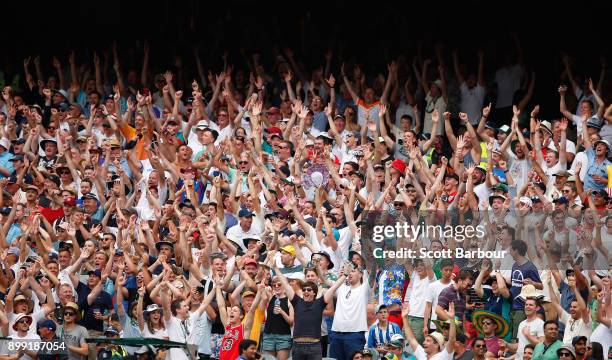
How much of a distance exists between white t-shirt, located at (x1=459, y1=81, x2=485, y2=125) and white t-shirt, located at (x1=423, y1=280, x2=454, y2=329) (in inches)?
217

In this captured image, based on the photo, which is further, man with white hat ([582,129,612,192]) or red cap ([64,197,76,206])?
red cap ([64,197,76,206])

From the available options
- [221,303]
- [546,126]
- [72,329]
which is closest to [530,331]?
[221,303]

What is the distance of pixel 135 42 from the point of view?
93.7ft

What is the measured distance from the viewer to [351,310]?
61.3ft

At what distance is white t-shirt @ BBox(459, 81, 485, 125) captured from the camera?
78.1 ft

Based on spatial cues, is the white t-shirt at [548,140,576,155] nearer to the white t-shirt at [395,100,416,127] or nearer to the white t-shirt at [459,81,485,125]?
the white t-shirt at [459,81,485,125]

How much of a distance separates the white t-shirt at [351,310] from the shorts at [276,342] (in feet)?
1.99

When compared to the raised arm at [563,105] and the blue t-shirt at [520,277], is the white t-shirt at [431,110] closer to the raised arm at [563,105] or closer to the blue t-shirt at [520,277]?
the raised arm at [563,105]

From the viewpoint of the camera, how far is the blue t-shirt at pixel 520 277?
1830 centimetres

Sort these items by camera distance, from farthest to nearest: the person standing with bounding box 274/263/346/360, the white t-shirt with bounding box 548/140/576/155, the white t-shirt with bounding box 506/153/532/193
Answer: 1. the white t-shirt with bounding box 548/140/576/155
2. the white t-shirt with bounding box 506/153/532/193
3. the person standing with bounding box 274/263/346/360

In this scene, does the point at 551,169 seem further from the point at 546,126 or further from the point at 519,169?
the point at 546,126

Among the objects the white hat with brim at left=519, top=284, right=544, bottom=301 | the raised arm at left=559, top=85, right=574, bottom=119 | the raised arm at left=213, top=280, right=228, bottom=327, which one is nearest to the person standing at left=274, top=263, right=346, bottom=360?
the raised arm at left=213, top=280, right=228, bottom=327

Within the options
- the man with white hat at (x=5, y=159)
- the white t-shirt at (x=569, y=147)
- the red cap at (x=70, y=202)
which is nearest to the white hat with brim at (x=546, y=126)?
the white t-shirt at (x=569, y=147)

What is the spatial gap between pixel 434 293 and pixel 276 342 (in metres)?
1.93
